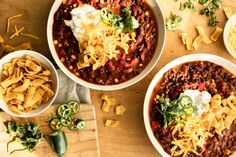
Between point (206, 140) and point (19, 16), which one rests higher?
point (19, 16)

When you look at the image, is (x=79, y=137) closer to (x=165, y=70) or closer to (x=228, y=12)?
(x=165, y=70)

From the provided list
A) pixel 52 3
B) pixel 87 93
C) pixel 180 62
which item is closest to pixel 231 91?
pixel 180 62

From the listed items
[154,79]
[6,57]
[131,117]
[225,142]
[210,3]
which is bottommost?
[225,142]

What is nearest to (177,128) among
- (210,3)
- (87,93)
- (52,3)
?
(87,93)

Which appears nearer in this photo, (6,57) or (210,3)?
(6,57)

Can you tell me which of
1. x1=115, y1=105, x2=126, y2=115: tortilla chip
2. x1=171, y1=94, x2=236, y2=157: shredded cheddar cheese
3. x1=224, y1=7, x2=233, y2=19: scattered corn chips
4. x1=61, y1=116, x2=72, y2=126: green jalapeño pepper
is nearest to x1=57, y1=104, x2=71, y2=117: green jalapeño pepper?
x1=61, y1=116, x2=72, y2=126: green jalapeño pepper

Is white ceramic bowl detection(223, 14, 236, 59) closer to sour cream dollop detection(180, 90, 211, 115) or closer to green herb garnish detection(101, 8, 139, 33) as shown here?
sour cream dollop detection(180, 90, 211, 115)

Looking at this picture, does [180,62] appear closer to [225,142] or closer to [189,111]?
[189,111]
